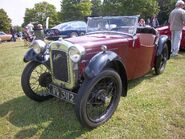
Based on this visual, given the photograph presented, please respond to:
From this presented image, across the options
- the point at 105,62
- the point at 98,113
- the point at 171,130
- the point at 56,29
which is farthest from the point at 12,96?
the point at 56,29

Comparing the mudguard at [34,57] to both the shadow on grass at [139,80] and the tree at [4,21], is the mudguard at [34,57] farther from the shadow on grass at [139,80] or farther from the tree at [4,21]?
the tree at [4,21]

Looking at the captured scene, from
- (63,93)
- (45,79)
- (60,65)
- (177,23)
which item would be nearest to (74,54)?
(60,65)

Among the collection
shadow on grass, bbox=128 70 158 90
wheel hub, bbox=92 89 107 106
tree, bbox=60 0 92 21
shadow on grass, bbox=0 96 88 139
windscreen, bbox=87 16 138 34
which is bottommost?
shadow on grass, bbox=0 96 88 139

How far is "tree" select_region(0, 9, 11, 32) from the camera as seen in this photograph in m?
63.3

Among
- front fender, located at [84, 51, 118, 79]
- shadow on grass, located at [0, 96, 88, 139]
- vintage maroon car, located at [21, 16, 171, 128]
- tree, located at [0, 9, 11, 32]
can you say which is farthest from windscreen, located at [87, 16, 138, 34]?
tree, located at [0, 9, 11, 32]

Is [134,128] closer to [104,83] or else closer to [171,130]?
[171,130]

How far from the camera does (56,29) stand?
18031mm

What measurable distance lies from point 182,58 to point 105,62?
5041 millimetres

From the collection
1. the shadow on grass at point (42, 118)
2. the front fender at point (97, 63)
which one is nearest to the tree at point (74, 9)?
the shadow on grass at point (42, 118)

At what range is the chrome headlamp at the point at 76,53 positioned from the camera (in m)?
3.68

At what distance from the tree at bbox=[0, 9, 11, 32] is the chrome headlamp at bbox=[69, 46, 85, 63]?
63.2 metres

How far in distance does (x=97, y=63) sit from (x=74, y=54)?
374 mm

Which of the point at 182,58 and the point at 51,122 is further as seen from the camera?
the point at 182,58

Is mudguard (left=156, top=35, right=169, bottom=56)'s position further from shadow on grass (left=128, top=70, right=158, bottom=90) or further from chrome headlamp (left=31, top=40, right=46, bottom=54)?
chrome headlamp (left=31, top=40, right=46, bottom=54)
